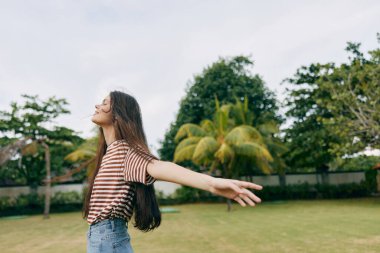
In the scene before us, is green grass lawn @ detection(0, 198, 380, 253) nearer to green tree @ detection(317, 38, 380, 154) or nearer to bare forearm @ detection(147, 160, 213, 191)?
bare forearm @ detection(147, 160, 213, 191)

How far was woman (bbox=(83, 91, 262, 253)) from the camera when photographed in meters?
1.74

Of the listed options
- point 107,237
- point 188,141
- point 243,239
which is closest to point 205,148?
point 188,141

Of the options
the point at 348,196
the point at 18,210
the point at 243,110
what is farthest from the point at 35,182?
the point at 348,196

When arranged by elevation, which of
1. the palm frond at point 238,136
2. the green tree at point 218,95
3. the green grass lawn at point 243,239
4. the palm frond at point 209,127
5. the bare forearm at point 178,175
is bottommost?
the green grass lawn at point 243,239

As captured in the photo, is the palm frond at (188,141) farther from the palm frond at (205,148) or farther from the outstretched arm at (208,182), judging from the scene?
the outstretched arm at (208,182)

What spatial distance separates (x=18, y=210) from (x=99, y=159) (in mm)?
19488

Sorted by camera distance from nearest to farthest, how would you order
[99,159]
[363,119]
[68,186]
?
[99,159] < [363,119] < [68,186]

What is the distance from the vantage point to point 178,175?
66.1 inches

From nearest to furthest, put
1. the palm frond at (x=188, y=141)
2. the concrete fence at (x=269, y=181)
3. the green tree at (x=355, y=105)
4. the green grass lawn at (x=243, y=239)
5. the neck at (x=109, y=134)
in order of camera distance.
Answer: the neck at (x=109, y=134) < the green grass lawn at (x=243, y=239) < the green tree at (x=355, y=105) < the palm frond at (x=188, y=141) < the concrete fence at (x=269, y=181)

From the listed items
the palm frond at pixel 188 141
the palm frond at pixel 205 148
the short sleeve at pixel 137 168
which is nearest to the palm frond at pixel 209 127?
the palm frond at pixel 188 141

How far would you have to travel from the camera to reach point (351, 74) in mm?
16266

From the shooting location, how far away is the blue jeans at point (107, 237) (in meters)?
1.84

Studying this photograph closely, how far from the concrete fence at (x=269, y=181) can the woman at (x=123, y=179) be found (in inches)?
790

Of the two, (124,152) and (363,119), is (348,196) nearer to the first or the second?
(363,119)
